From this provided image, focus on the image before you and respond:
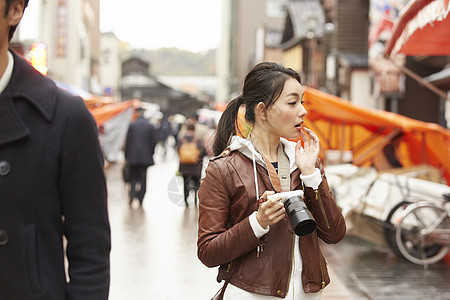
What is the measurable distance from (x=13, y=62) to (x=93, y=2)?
47306 millimetres

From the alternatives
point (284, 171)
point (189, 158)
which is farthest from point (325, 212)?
point (189, 158)

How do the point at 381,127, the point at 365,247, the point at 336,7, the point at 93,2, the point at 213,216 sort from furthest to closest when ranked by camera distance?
the point at 93,2 < the point at 336,7 < the point at 381,127 < the point at 365,247 < the point at 213,216

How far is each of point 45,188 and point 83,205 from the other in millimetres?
130

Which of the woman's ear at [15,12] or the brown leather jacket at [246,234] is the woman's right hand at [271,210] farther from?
the woman's ear at [15,12]

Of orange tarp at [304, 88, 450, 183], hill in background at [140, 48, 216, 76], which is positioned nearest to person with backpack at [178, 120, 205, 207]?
orange tarp at [304, 88, 450, 183]

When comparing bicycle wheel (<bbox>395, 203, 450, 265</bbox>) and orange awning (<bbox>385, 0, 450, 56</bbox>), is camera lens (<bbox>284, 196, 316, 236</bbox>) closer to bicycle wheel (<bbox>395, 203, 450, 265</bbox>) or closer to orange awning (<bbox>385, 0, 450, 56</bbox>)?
orange awning (<bbox>385, 0, 450, 56</bbox>)

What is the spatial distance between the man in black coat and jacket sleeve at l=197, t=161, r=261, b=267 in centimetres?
73

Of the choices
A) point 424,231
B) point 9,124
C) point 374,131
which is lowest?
point 424,231

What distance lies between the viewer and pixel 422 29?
5.56 metres

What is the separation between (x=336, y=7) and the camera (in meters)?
24.7

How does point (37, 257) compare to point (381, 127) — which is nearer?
point (37, 257)

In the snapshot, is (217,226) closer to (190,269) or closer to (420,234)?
(190,269)

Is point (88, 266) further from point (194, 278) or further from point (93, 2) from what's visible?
point (93, 2)

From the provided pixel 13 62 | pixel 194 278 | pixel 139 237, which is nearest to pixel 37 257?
pixel 13 62
